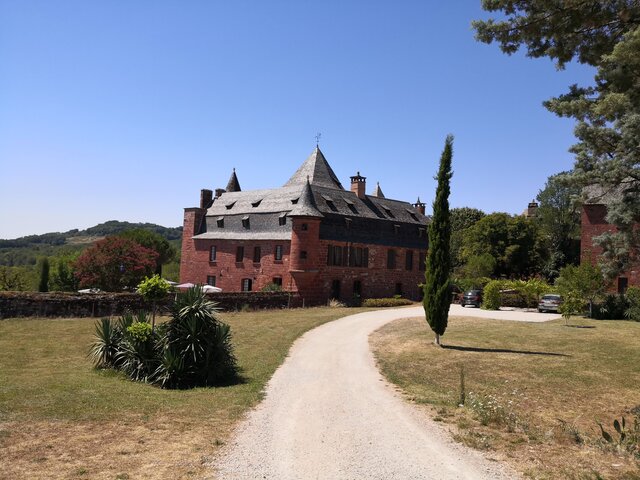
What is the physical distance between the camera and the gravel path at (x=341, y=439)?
7.62 m

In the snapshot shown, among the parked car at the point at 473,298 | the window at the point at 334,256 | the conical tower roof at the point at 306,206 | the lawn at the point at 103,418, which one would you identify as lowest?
the lawn at the point at 103,418

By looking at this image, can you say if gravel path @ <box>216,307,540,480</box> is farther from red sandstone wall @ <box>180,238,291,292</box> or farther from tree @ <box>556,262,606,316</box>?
red sandstone wall @ <box>180,238,291,292</box>

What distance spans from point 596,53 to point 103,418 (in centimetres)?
1450

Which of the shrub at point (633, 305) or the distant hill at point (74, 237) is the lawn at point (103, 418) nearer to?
the shrub at point (633, 305)

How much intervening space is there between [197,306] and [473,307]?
29.4 metres

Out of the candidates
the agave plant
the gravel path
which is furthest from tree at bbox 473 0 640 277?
the agave plant

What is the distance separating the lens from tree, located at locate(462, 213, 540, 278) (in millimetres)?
58625

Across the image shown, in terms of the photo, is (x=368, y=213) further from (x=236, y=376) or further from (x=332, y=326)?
(x=236, y=376)

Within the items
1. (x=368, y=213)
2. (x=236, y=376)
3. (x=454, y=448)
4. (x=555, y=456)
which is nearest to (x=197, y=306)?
(x=236, y=376)

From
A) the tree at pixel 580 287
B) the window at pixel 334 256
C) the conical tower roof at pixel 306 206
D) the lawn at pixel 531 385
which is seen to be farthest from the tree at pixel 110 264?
the tree at pixel 580 287

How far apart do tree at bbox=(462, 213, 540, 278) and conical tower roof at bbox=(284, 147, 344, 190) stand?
20294 millimetres

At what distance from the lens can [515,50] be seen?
497 inches

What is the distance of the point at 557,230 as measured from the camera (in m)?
60.8

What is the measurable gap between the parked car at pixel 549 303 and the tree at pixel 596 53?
2155 centimetres
